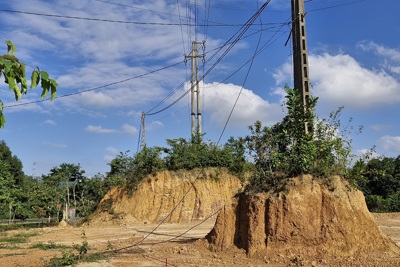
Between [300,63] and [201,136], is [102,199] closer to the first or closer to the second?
[201,136]

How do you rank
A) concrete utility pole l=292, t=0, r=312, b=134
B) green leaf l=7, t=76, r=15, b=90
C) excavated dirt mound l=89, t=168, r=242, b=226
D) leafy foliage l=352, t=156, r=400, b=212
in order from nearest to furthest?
1. green leaf l=7, t=76, r=15, b=90
2. concrete utility pole l=292, t=0, r=312, b=134
3. excavated dirt mound l=89, t=168, r=242, b=226
4. leafy foliage l=352, t=156, r=400, b=212

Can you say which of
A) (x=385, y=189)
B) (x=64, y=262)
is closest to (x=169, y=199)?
(x=64, y=262)

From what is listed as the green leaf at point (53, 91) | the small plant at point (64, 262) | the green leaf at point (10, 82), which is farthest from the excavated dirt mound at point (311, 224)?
the green leaf at point (10, 82)

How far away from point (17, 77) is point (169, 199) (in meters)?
27.6

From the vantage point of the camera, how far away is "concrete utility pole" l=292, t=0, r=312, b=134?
12570 millimetres

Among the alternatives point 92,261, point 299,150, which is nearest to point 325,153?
point 299,150

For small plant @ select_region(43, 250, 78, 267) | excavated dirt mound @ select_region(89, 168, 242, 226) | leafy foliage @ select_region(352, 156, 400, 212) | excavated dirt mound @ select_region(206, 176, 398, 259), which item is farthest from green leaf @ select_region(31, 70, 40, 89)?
leafy foliage @ select_region(352, 156, 400, 212)

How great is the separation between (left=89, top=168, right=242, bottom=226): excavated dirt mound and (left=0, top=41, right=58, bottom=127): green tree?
2600 cm

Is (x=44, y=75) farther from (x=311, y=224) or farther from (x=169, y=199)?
(x=169, y=199)

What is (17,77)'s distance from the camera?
2.73 metres

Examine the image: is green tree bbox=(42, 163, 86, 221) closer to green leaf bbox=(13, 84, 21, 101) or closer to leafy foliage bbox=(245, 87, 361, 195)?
leafy foliage bbox=(245, 87, 361, 195)

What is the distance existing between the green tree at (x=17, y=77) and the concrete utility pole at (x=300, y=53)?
10.5 meters

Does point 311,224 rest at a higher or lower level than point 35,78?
lower

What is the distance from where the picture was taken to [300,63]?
12.7m
